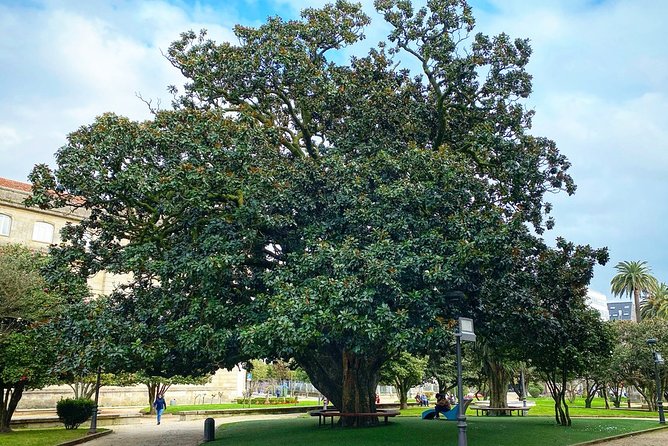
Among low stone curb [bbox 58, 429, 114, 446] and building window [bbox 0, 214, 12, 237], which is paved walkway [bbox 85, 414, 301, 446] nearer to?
low stone curb [bbox 58, 429, 114, 446]

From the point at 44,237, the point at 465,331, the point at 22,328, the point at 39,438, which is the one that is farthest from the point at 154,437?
the point at 44,237

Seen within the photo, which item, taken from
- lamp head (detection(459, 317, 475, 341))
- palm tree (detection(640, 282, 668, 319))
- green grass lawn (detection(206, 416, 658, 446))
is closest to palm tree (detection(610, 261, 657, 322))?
palm tree (detection(640, 282, 668, 319))

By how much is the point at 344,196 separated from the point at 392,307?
131 inches

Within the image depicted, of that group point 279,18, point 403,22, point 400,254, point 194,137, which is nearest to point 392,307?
point 400,254

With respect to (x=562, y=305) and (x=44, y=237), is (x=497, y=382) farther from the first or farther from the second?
(x=44, y=237)

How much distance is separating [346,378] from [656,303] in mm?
48729

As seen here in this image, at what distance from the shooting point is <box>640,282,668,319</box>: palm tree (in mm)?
52122

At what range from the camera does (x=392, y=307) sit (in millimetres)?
13430

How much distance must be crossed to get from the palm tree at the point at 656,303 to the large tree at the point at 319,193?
42.6 m

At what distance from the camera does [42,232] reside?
4641 centimetres

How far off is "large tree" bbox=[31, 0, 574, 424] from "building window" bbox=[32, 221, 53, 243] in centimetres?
3297

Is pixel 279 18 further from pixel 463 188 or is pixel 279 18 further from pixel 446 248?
pixel 446 248

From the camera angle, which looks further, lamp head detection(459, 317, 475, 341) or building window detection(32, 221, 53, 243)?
building window detection(32, 221, 53, 243)

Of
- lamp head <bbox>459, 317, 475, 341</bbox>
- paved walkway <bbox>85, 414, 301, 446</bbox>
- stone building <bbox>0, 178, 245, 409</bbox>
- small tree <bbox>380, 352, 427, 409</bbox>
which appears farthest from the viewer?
stone building <bbox>0, 178, 245, 409</bbox>
